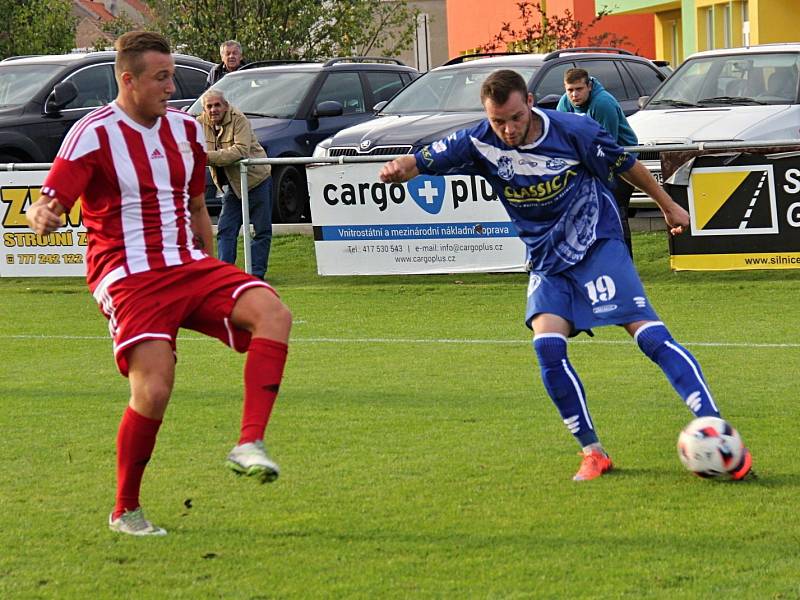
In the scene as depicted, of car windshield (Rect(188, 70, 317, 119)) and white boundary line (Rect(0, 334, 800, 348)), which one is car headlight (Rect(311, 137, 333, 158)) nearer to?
car windshield (Rect(188, 70, 317, 119))

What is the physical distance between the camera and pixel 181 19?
30062 mm

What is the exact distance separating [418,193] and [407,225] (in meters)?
0.34

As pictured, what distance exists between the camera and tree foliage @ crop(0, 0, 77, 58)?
125 ft

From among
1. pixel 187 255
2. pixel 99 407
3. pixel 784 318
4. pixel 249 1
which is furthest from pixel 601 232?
pixel 249 1

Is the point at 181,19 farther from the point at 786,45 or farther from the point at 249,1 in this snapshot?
the point at 786,45

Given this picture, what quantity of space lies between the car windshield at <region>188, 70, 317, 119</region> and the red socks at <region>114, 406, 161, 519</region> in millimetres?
12913

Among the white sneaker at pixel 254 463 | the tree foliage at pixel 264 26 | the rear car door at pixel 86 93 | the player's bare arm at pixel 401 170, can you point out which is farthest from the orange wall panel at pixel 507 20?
the white sneaker at pixel 254 463

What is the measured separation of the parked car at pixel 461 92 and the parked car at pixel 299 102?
0.70 meters

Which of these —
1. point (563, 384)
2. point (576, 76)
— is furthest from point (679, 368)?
point (576, 76)

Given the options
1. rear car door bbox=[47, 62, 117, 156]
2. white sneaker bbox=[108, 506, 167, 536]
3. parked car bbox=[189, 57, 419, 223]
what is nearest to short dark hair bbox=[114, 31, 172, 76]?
white sneaker bbox=[108, 506, 167, 536]

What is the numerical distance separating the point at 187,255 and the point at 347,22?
25926mm

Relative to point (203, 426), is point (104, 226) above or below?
above

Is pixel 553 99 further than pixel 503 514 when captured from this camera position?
Yes

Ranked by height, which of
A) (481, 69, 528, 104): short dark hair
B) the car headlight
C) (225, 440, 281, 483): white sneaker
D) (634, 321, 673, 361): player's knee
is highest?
(481, 69, 528, 104): short dark hair
